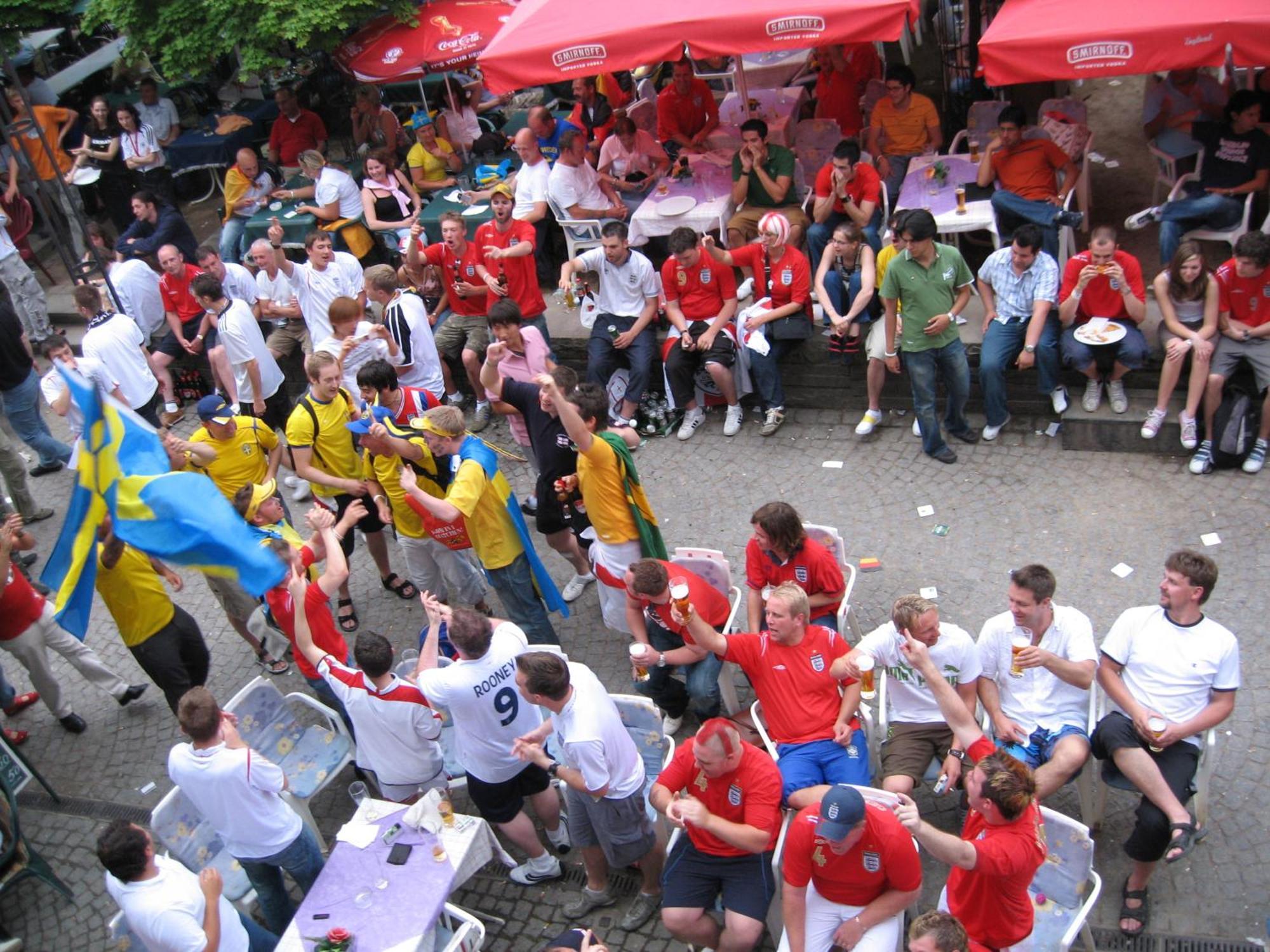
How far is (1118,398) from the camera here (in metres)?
7.86

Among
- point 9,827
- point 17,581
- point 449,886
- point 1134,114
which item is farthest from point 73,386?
point 1134,114

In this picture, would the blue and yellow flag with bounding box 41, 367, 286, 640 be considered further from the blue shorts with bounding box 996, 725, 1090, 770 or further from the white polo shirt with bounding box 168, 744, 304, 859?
the blue shorts with bounding box 996, 725, 1090, 770

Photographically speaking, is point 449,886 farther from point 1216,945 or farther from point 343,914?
point 1216,945

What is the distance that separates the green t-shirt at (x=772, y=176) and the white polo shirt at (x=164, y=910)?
281 inches

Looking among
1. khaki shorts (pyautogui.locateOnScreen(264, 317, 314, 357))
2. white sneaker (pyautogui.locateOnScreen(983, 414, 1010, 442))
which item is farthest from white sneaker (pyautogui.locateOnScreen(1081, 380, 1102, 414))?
khaki shorts (pyautogui.locateOnScreen(264, 317, 314, 357))

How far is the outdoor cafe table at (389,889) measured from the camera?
4984 millimetres

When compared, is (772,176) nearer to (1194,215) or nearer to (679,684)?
(1194,215)

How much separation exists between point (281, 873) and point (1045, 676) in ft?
13.0

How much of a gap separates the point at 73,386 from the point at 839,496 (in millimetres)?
5022

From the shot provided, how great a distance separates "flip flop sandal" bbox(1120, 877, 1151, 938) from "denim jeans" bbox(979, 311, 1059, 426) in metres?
3.84

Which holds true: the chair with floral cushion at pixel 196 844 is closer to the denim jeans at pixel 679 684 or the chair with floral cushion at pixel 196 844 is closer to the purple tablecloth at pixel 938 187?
the denim jeans at pixel 679 684

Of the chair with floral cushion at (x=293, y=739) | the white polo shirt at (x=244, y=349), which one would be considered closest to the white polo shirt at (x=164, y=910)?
the chair with floral cushion at (x=293, y=739)

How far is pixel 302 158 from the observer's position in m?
11.3

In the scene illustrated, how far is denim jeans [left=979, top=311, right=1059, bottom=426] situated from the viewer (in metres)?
7.82
